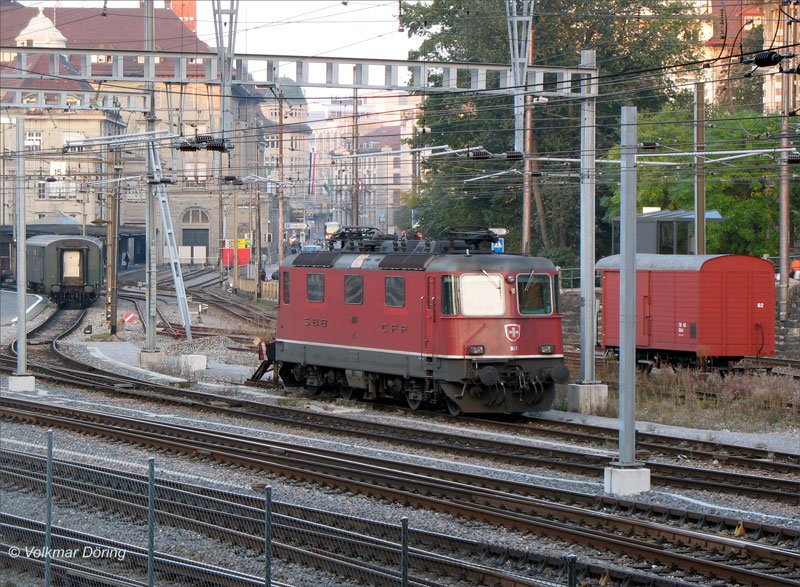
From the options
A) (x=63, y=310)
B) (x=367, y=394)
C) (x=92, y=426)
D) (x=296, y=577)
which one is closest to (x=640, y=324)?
(x=367, y=394)

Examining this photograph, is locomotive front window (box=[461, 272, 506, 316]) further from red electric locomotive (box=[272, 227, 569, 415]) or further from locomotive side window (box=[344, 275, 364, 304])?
locomotive side window (box=[344, 275, 364, 304])

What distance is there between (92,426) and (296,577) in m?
10.5

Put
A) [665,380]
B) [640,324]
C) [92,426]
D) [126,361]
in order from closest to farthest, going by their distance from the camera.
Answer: [92,426]
[665,380]
[640,324]
[126,361]

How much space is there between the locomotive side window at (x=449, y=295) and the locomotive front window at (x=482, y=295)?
0.14m

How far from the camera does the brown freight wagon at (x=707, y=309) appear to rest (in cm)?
2838

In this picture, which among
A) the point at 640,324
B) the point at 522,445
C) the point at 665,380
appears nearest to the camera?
the point at 522,445

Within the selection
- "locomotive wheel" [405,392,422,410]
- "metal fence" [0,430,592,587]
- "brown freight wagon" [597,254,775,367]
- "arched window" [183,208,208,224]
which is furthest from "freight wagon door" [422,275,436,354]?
"arched window" [183,208,208,224]

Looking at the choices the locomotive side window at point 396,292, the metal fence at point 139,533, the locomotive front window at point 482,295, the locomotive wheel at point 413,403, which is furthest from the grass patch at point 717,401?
the metal fence at point 139,533

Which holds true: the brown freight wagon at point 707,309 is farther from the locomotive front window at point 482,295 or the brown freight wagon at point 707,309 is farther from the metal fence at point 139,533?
the metal fence at point 139,533

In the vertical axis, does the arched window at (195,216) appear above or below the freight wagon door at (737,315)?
above

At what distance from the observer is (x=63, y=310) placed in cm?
5791

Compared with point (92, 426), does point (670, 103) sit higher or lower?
higher

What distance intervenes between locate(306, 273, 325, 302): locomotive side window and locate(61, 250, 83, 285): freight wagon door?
113 ft

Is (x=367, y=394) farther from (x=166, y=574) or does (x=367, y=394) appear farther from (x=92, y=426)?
(x=166, y=574)
